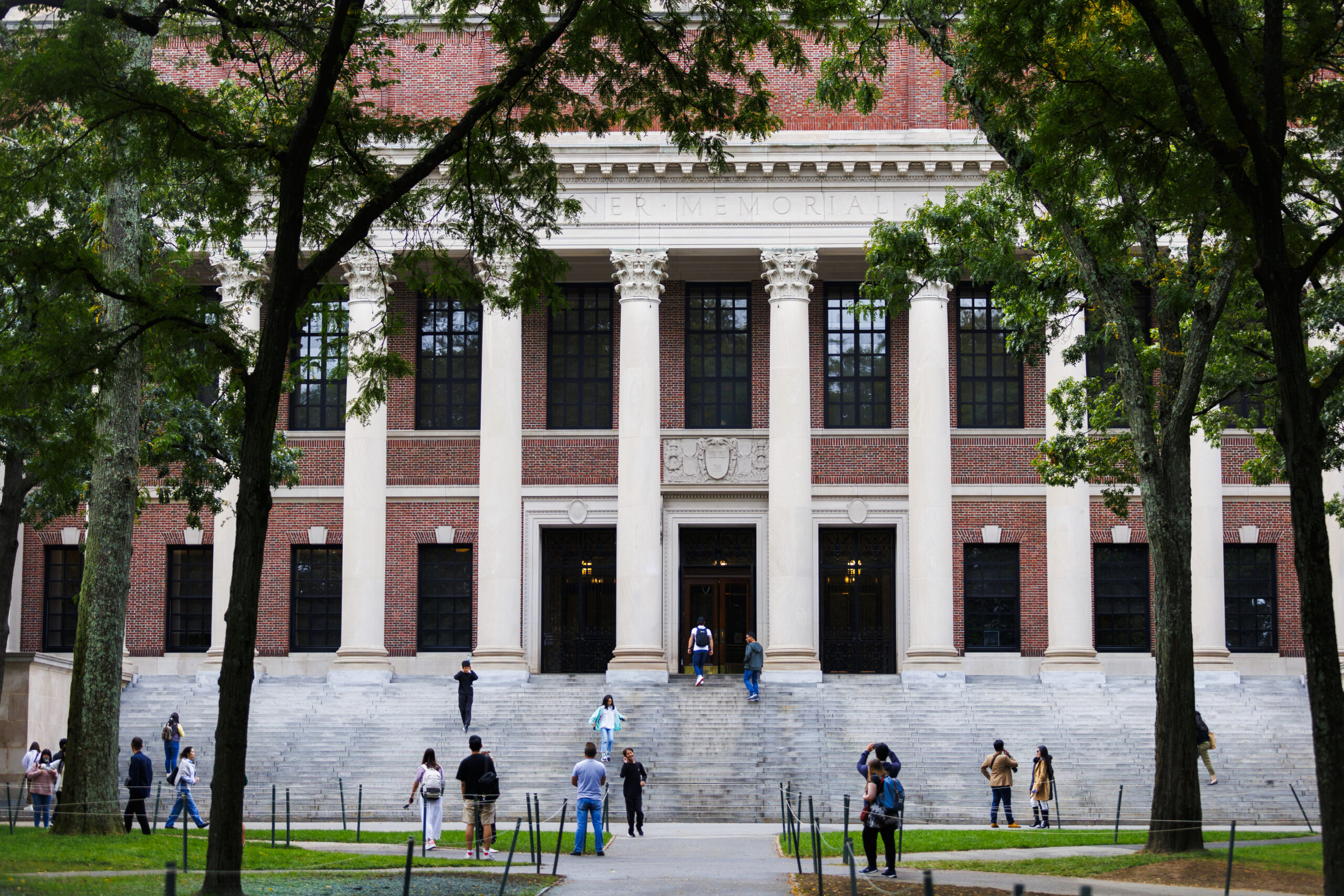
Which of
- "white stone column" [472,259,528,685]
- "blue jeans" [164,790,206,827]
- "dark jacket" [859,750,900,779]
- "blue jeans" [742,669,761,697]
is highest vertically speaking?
"white stone column" [472,259,528,685]

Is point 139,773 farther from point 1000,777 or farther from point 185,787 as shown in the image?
point 1000,777

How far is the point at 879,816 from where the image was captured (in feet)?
58.4

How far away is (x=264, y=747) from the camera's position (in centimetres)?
3234

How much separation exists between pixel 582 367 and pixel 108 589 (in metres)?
21.3

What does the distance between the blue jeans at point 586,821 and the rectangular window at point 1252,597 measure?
76.3 ft

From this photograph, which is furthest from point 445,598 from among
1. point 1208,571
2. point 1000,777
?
point 1208,571

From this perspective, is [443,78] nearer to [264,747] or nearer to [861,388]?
[861,388]

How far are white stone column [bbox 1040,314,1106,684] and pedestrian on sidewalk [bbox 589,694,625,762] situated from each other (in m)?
12.6

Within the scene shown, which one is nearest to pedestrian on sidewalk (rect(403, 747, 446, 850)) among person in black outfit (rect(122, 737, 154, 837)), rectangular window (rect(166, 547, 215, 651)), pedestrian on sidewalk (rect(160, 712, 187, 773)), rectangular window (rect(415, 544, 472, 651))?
person in black outfit (rect(122, 737, 154, 837))

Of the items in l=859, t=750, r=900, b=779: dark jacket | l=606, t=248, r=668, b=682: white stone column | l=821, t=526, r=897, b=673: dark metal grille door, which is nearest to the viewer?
l=859, t=750, r=900, b=779: dark jacket

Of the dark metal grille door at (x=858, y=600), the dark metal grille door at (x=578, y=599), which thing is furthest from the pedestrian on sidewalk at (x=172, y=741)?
the dark metal grille door at (x=858, y=600)

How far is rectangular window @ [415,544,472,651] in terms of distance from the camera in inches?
1592

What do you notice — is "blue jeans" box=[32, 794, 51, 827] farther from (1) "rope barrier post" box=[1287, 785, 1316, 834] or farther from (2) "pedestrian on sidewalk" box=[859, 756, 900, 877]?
(1) "rope barrier post" box=[1287, 785, 1316, 834]

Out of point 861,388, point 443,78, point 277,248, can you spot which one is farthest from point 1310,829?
point 443,78
